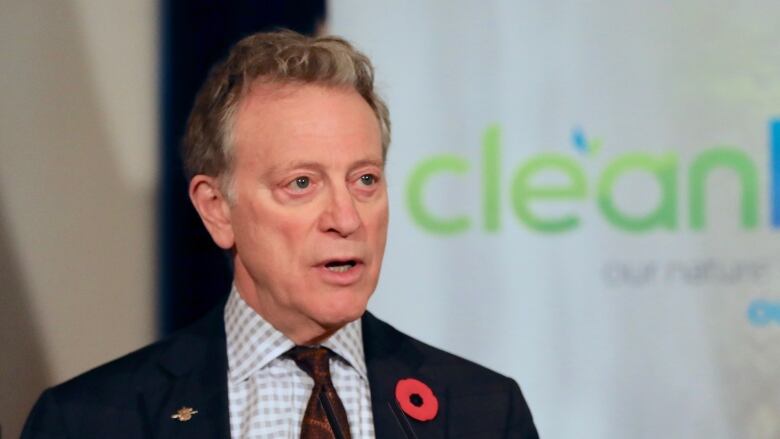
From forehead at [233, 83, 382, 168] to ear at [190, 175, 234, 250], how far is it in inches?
4.1

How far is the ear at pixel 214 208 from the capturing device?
2.28 metres

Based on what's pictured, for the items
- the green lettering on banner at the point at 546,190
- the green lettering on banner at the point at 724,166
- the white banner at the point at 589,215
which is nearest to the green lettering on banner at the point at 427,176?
the white banner at the point at 589,215

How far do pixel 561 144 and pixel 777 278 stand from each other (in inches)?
27.2

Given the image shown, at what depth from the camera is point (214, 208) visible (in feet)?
7.54

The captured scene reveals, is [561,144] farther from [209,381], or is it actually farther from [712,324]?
[209,381]

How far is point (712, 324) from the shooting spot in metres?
3.39

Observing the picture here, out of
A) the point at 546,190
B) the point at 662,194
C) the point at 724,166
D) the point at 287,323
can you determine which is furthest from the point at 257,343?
the point at 724,166

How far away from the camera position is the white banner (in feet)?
11.1

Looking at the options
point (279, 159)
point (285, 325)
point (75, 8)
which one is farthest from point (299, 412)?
point (75, 8)

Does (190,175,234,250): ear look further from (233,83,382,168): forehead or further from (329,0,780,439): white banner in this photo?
(329,0,780,439): white banner

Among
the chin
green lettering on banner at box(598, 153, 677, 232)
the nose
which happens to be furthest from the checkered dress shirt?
green lettering on banner at box(598, 153, 677, 232)

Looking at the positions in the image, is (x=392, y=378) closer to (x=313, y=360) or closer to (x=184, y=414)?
(x=313, y=360)

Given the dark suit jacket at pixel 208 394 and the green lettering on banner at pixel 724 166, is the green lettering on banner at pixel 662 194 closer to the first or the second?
the green lettering on banner at pixel 724 166

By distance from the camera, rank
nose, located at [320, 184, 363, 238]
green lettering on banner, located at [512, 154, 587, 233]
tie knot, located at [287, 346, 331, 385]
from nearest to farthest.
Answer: nose, located at [320, 184, 363, 238] < tie knot, located at [287, 346, 331, 385] < green lettering on banner, located at [512, 154, 587, 233]
